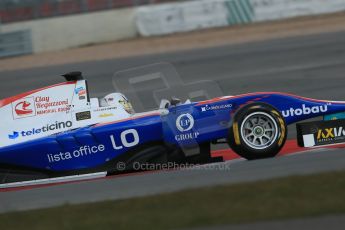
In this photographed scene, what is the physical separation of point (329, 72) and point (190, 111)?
6990 mm

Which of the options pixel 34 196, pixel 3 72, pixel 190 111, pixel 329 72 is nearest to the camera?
pixel 34 196

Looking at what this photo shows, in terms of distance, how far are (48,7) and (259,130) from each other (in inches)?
725

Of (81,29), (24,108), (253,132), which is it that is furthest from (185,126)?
(81,29)

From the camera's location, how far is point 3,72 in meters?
18.9

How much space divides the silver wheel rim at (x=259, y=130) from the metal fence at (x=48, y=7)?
699 inches

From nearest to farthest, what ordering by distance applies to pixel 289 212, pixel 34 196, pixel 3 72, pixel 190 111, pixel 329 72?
pixel 289 212, pixel 34 196, pixel 190 111, pixel 329 72, pixel 3 72

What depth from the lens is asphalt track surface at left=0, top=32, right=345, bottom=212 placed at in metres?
6.09

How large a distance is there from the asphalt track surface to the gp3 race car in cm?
50

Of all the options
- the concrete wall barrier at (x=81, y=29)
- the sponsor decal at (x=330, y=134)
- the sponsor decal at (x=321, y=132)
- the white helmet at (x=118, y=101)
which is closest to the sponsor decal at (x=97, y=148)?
the white helmet at (x=118, y=101)

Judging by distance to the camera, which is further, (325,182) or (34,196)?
(34,196)

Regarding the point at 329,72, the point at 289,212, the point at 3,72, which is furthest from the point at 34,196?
the point at 3,72

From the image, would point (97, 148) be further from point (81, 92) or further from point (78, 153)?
point (81, 92)

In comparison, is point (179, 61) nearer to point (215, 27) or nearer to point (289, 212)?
point (215, 27)

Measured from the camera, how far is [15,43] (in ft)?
71.9
